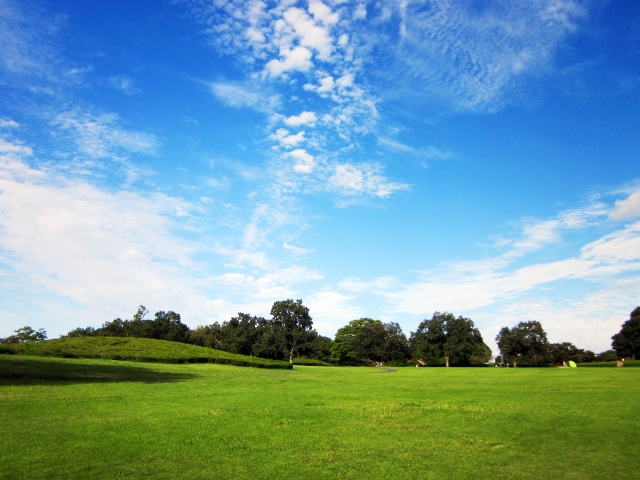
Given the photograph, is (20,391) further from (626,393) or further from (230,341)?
(230,341)

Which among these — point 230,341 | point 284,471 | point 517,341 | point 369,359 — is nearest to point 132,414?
point 284,471

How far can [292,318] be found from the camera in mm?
130000

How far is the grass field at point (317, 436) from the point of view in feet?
31.5

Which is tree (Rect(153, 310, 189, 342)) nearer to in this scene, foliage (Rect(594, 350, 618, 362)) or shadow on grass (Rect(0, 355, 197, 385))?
shadow on grass (Rect(0, 355, 197, 385))

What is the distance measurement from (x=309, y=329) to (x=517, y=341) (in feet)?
198

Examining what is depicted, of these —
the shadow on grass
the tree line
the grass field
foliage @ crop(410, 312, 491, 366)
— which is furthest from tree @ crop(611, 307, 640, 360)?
the shadow on grass

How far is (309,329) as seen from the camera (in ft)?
433

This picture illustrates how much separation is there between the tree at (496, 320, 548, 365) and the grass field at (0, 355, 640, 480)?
286 feet

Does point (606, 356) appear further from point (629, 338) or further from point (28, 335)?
point (28, 335)

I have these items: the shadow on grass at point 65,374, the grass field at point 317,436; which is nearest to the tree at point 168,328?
the shadow on grass at point 65,374

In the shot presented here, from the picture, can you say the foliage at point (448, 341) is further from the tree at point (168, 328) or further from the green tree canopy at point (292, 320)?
the tree at point (168, 328)

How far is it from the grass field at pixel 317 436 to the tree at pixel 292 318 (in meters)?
107

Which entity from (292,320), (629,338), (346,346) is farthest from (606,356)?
(292,320)

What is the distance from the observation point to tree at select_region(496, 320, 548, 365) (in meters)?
101
